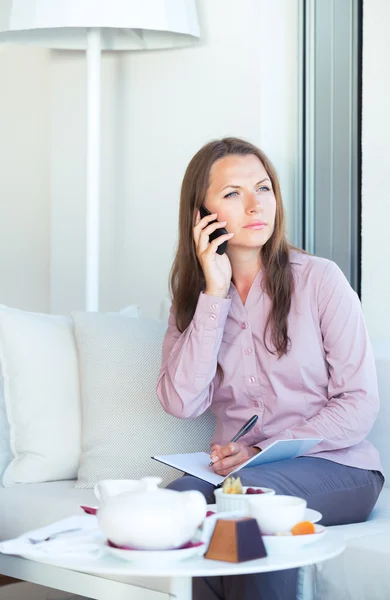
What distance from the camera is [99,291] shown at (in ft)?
10.9

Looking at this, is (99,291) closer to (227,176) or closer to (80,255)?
(80,255)

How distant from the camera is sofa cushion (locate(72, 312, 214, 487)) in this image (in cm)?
218

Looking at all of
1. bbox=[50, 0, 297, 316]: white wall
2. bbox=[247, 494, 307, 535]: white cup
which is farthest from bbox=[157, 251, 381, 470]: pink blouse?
bbox=[50, 0, 297, 316]: white wall

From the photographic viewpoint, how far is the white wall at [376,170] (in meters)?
2.73

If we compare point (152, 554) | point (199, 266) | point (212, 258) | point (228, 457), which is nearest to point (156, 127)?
point (199, 266)

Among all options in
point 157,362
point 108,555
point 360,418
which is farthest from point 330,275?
point 108,555

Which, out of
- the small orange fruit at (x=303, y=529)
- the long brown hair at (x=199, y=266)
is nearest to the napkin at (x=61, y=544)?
the small orange fruit at (x=303, y=529)

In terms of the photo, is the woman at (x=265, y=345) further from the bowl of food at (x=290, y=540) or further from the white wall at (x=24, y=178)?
the white wall at (x=24, y=178)

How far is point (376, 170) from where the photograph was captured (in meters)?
2.75

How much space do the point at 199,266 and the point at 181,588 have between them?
1068 mm

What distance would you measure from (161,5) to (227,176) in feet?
3.57

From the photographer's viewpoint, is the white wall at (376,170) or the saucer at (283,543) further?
the white wall at (376,170)

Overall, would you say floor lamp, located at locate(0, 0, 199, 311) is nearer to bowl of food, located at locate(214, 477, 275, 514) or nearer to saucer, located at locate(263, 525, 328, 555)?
bowl of food, located at locate(214, 477, 275, 514)

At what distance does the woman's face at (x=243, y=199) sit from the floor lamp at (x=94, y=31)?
1010mm
